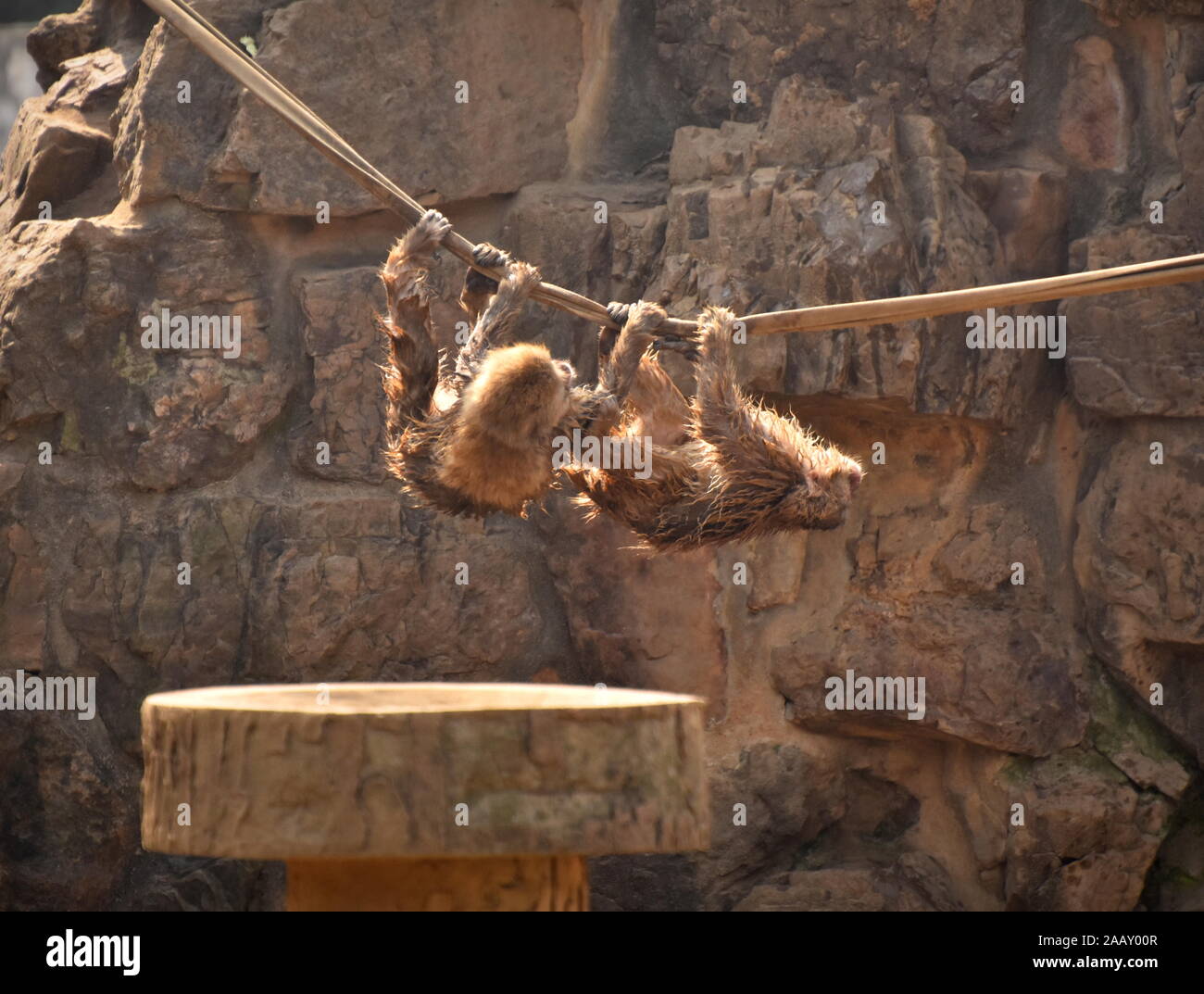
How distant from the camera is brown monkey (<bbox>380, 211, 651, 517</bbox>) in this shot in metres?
4.86

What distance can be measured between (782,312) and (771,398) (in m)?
1.68

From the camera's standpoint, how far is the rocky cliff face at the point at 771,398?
22.4 ft

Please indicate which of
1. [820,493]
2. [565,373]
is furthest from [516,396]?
[820,493]

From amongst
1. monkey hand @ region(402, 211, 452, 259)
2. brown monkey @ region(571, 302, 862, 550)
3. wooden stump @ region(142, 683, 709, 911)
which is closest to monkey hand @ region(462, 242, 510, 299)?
monkey hand @ region(402, 211, 452, 259)

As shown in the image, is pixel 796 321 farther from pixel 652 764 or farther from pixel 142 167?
pixel 142 167

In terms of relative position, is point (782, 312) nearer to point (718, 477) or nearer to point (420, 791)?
point (718, 477)

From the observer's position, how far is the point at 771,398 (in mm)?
7004

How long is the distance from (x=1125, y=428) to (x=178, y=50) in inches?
183

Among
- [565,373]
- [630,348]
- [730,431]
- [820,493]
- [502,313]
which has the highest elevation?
[502,313]

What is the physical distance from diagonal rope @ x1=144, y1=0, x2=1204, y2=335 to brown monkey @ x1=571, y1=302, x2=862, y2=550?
20 centimetres

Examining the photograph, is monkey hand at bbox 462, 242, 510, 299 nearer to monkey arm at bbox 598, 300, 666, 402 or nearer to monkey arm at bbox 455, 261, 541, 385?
monkey arm at bbox 455, 261, 541, 385

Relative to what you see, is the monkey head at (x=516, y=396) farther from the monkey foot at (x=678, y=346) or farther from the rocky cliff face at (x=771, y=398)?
the rocky cliff face at (x=771, y=398)

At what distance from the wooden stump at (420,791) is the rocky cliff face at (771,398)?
2.94 metres

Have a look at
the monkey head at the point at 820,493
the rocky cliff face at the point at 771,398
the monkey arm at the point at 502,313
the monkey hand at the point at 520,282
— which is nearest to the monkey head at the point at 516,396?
the monkey arm at the point at 502,313
